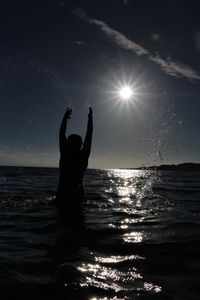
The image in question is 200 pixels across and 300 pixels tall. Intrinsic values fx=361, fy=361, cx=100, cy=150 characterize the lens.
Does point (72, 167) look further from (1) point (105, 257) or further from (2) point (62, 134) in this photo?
(1) point (105, 257)

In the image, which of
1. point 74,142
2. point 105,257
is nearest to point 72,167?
point 74,142

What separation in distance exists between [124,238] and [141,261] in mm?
1757

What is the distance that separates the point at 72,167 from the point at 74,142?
702 mm

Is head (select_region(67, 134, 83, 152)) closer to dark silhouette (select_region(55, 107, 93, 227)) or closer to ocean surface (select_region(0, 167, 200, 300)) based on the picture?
dark silhouette (select_region(55, 107, 93, 227))

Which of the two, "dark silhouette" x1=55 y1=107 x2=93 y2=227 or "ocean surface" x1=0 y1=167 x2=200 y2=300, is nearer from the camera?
"ocean surface" x1=0 y1=167 x2=200 y2=300

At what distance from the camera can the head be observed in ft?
30.3

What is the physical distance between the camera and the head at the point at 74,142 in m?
9.23

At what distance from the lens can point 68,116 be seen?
951cm

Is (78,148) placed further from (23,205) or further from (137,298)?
(137,298)

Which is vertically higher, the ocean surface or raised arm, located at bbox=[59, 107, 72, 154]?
raised arm, located at bbox=[59, 107, 72, 154]

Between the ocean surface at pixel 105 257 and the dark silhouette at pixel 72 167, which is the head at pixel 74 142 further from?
the ocean surface at pixel 105 257

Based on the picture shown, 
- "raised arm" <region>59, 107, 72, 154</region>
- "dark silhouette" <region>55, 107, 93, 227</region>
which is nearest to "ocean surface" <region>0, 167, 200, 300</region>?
"dark silhouette" <region>55, 107, 93, 227</region>

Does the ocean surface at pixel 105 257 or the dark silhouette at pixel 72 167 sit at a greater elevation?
the dark silhouette at pixel 72 167

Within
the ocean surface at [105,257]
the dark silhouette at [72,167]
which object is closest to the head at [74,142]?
the dark silhouette at [72,167]
